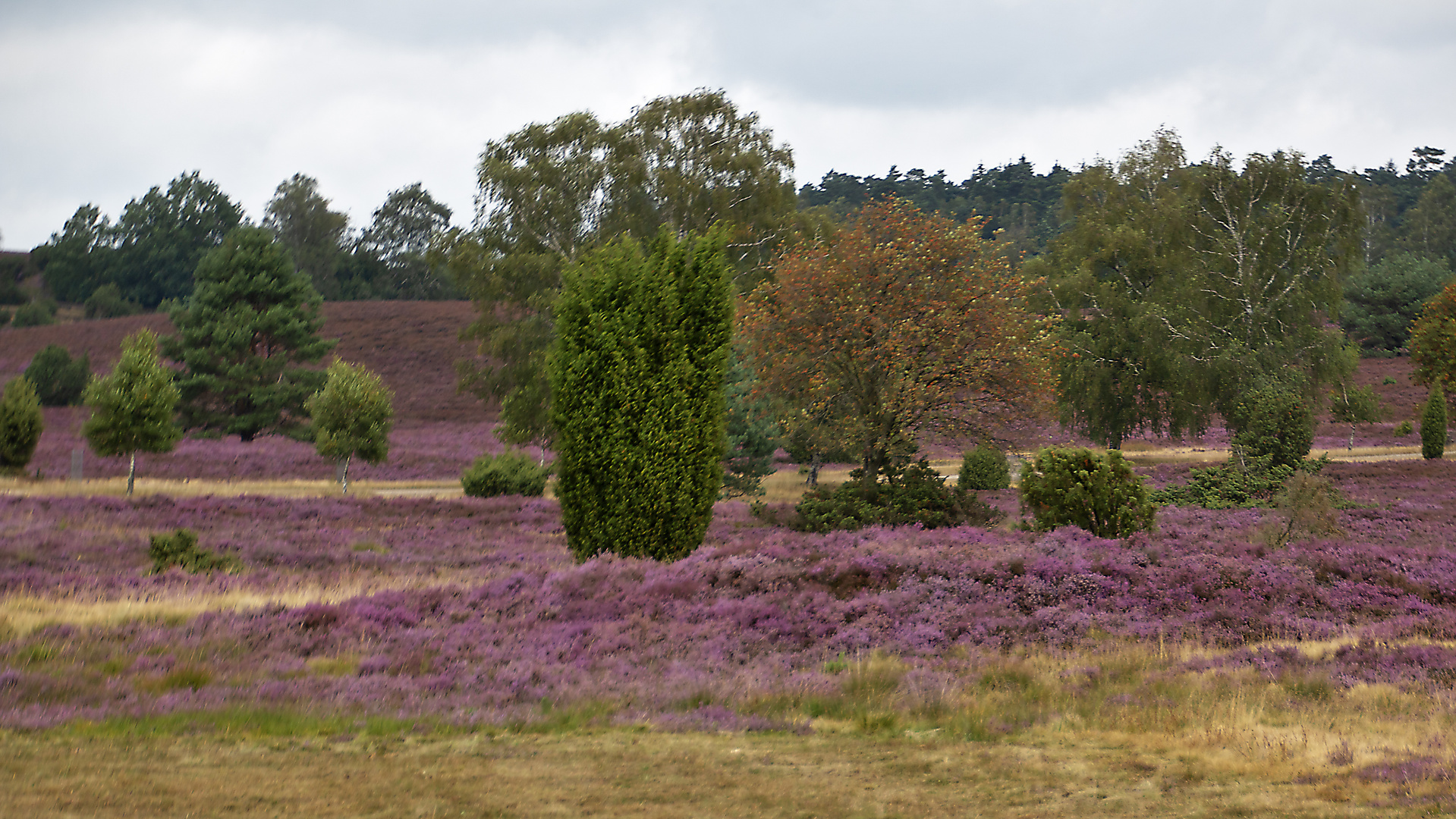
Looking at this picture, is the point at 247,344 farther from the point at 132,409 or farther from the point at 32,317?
the point at 32,317

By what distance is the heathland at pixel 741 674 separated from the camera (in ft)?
22.7

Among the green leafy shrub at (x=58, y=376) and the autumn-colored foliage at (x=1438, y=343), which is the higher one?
the autumn-colored foliage at (x=1438, y=343)

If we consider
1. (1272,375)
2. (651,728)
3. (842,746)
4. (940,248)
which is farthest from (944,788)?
(1272,375)

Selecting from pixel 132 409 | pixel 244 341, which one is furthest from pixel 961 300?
pixel 244 341

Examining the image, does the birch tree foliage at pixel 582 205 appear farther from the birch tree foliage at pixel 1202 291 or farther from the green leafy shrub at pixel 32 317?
the green leafy shrub at pixel 32 317

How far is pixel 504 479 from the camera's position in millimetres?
30266

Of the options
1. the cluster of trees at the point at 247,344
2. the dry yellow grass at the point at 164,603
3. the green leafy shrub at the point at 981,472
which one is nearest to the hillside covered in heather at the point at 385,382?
A: the cluster of trees at the point at 247,344

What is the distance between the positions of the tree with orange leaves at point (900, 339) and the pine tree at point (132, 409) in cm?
1682

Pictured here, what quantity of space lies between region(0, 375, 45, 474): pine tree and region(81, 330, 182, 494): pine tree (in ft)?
7.23

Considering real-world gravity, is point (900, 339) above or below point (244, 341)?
below

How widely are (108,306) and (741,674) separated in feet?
315

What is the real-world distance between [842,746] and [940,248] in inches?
616

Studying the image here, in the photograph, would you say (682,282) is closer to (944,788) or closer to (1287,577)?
(1287,577)

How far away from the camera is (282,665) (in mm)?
10992
